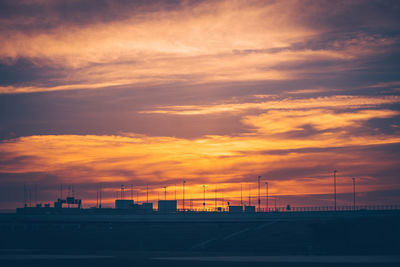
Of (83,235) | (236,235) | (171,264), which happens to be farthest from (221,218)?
(171,264)

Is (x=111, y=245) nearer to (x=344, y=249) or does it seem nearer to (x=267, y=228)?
(x=267, y=228)

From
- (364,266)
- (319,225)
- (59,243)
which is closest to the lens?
(364,266)

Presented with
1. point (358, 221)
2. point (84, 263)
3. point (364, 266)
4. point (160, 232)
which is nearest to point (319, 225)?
point (358, 221)

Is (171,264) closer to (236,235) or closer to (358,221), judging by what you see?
(236,235)

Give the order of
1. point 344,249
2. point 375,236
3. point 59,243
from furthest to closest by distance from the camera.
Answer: point 59,243
point 375,236
point 344,249

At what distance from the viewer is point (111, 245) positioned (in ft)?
566

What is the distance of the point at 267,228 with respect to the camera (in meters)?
181

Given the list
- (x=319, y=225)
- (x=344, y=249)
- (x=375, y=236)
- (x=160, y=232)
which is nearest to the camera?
(x=344, y=249)

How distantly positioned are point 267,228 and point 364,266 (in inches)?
3297

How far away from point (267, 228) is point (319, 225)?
19132mm

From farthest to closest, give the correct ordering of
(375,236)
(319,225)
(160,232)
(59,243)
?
(160,232) < (59,243) < (319,225) < (375,236)

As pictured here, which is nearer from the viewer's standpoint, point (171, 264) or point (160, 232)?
point (171, 264)

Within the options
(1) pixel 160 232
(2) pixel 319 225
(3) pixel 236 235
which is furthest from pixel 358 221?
(1) pixel 160 232

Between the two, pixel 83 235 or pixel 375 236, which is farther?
pixel 83 235
